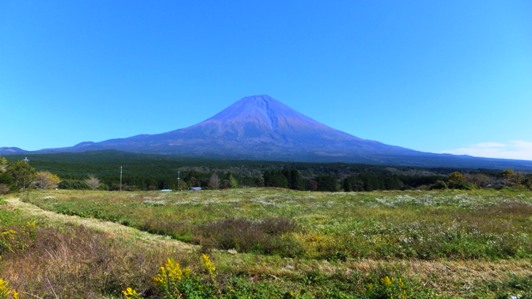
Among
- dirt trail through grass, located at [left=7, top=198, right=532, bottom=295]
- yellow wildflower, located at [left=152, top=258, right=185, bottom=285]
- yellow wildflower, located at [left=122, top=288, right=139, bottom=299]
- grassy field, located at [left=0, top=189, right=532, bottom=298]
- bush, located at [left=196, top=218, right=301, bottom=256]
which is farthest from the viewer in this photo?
bush, located at [left=196, top=218, right=301, bottom=256]

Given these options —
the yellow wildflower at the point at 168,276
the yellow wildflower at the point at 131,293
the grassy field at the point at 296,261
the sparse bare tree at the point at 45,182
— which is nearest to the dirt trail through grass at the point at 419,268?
the grassy field at the point at 296,261

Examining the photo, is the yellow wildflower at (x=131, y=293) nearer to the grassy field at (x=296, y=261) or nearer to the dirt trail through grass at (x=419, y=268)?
the grassy field at (x=296, y=261)

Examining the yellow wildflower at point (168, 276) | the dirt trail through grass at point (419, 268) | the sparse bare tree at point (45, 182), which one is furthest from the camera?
the sparse bare tree at point (45, 182)

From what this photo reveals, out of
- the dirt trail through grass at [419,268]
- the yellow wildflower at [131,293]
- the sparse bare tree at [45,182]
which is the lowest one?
the sparse bare tree at [45,182]

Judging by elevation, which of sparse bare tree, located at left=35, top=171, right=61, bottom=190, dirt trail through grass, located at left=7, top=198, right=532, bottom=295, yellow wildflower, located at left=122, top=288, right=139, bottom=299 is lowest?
sparse bare tree, located at left=35, top=171, right=61, bottom=190

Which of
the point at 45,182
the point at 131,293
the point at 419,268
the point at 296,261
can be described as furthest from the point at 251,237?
the point at 45,182

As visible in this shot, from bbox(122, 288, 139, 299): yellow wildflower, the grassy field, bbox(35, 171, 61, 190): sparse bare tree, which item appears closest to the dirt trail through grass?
the grassy field

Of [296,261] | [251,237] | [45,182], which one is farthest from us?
[45,182]

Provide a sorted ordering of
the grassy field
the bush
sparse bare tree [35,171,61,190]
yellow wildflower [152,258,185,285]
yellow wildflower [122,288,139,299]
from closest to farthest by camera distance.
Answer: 1. yellow wildflower [122,288,139,299]
2. yellow wildflower [152,258,185,285]
3. the grassy field
4. the bush
5. sparse bare tree [35,171,61,190]

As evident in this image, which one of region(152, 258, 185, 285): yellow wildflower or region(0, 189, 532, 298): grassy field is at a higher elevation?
region(152, 258, 185, 285): yellow wildflower

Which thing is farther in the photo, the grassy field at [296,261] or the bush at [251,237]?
the bush at [251,237]

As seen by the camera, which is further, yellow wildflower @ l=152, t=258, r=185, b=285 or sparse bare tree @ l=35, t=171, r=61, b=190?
sparse bare tree @ l=35, t=171, r=61, b=190

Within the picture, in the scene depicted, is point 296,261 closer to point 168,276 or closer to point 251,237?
point 251,237

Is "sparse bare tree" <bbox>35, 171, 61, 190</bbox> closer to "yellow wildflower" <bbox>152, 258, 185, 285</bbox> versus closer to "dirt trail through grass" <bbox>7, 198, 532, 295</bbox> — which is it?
"dirt trail through grass" <bbox>7, 198, 532, 295</bbox>
